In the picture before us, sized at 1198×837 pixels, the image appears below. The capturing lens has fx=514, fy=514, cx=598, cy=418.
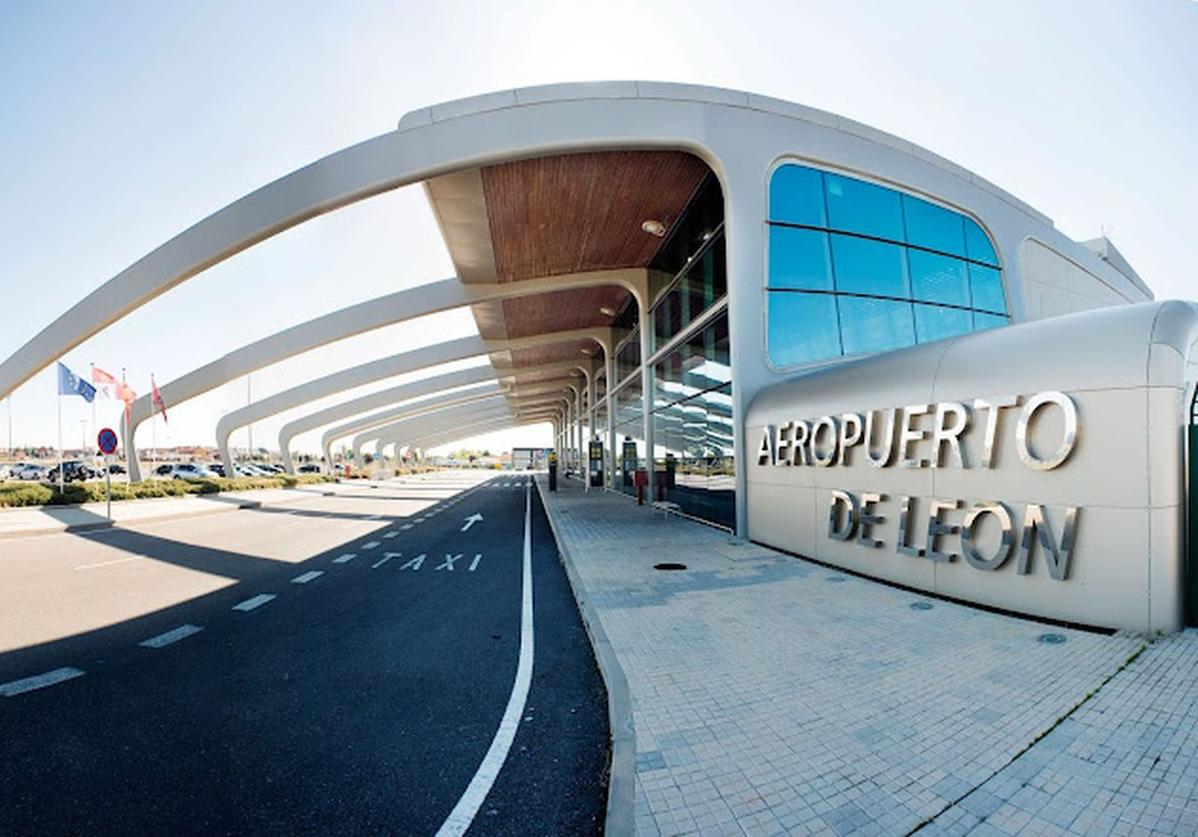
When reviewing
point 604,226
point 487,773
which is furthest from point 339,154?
point 487,773

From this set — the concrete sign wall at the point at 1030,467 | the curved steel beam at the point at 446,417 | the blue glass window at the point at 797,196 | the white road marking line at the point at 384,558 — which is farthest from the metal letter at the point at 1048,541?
the curved steel beam at the point at 446,417

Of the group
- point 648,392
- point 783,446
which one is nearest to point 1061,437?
point 783,446

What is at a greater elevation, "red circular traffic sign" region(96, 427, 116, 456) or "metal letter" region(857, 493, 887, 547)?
"red circular traffic sign" region(96, 427, 116, 456)

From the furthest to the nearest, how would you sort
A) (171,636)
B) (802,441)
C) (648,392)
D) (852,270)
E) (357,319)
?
1. (357,319)
2. (648,392)
3. (852,270)
4. (802,441)
5. (171,636)

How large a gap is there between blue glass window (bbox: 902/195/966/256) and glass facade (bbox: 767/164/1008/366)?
34 millimetres

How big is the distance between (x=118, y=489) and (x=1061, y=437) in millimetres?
32680

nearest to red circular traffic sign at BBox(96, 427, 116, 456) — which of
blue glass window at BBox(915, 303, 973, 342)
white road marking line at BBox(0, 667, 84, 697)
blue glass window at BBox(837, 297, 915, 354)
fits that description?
white road marking line at BBox(0, 667, 84, 697)

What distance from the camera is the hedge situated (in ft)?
64.8

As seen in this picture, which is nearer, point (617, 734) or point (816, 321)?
point (617, 734)

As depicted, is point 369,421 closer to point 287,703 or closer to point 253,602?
point 253,602

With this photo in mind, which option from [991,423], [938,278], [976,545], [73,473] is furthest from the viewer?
[73,473]

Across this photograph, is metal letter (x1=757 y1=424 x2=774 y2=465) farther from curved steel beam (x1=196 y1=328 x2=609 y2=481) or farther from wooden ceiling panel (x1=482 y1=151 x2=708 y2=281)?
curved steel beam (x1=196 y1=328 x2=609 y2=481)

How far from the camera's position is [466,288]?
21.1 metres

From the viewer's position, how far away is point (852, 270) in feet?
44.5
